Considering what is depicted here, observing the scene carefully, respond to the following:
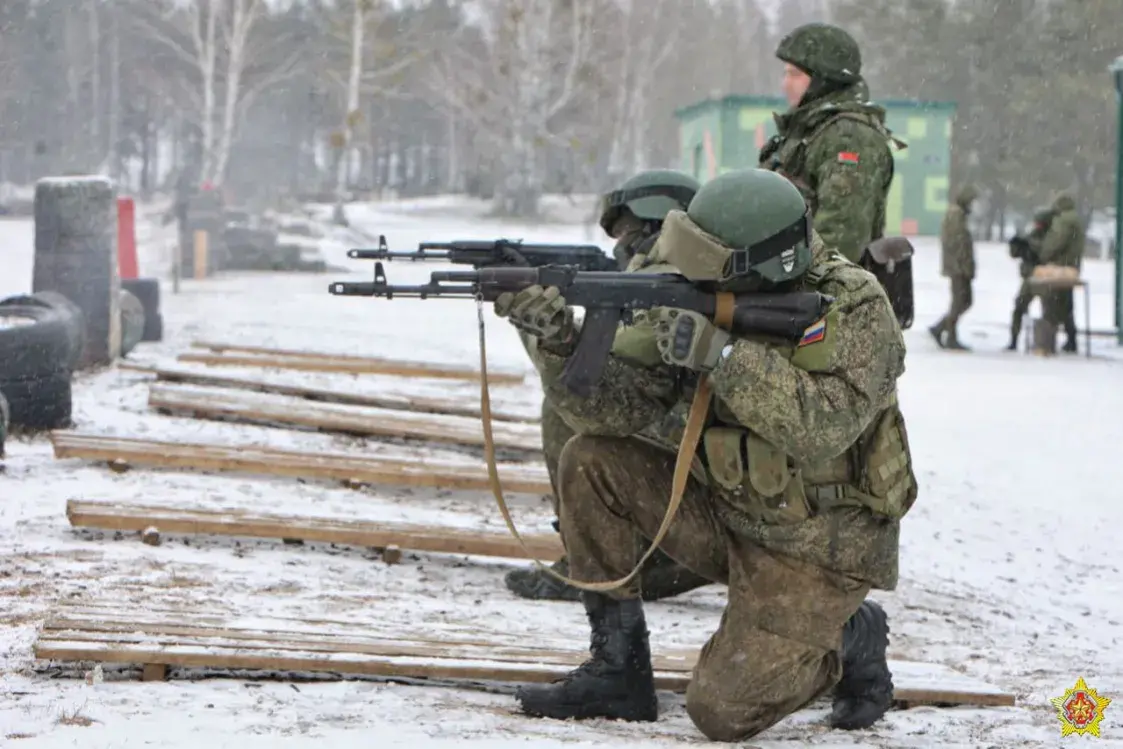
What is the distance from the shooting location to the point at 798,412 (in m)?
3.35

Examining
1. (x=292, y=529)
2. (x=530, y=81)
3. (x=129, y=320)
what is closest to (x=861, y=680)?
(x=292, y=529)

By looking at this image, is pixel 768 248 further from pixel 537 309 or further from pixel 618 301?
pixel 537 309

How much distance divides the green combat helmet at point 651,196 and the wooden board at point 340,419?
8.68 ft

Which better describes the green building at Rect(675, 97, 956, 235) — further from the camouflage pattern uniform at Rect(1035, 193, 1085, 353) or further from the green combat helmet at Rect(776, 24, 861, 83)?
the green combat helmet at Rect(776, 24, 861, 83)

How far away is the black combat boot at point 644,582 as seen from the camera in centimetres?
465

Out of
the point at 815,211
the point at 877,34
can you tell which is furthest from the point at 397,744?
the point at 877,34

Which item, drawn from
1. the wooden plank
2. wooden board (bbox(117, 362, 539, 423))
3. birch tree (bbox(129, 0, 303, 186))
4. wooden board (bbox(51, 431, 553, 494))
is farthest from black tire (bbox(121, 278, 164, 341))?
birch tree (bbox(129, 0, 303, 186))

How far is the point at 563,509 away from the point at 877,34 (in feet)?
156

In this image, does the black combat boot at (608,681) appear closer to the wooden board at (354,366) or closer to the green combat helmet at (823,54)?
the green combat helmet at (823,54)

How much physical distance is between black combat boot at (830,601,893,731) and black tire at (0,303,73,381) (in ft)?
15.1

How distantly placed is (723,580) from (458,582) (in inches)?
63.5

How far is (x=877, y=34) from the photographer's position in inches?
1911

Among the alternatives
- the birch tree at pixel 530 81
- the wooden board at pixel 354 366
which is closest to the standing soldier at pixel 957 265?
the wooden board at pixel 354 366

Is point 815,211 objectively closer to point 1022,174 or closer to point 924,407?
point 924,407
